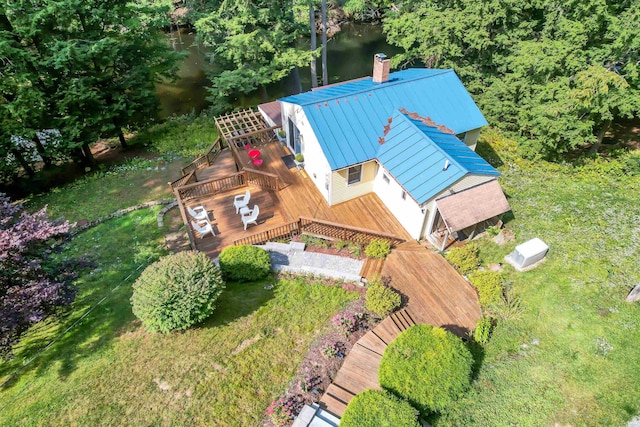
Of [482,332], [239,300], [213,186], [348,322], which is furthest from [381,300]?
[213,186]

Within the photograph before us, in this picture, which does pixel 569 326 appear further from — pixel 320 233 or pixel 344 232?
pixel 320 233

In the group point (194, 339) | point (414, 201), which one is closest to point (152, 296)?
point (194, 339)

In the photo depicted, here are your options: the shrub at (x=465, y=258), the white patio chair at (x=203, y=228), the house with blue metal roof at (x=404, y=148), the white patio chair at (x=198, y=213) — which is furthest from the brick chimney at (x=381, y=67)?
the white patio chair at (x=203, y=228)

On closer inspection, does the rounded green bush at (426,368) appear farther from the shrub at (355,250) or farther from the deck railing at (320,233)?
the deck railing at (320,233)

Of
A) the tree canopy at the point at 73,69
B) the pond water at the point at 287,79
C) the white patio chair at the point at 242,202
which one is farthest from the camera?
the pond water at the point at 287,79

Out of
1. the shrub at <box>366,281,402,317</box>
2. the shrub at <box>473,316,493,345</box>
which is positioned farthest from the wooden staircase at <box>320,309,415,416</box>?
the shrub at <box>473,316,493,345</box>

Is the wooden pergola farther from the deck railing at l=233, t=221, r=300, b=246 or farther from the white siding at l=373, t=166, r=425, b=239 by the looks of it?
the white siding at l=373, t=166, r=425, b=239

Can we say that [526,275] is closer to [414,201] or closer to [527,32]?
[414,201]
